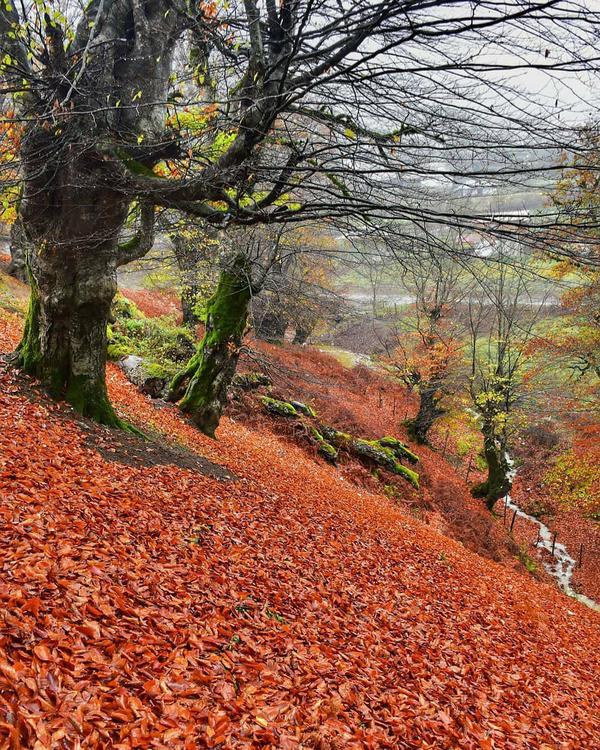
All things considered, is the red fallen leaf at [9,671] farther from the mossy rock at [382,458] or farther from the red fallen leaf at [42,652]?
the mossy rock at [382,458]

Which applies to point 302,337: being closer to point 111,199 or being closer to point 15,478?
point 111,199

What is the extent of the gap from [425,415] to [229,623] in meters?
17.6

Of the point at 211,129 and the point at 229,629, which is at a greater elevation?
the point at 211,129

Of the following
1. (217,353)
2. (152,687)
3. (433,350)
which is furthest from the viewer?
(433,350)

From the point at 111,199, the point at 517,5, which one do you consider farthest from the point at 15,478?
the point at 517,5

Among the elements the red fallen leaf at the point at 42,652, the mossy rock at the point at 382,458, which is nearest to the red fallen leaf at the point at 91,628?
the red fallen leaf at the point at 42,652

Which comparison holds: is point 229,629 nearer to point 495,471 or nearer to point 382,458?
point 382,458

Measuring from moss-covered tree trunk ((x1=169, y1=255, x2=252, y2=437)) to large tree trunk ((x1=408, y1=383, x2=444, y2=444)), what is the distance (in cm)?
1107

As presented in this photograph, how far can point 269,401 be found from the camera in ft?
49.0

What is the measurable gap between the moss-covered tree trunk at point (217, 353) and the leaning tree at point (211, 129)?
3.12 metres

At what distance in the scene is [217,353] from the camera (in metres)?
9.88

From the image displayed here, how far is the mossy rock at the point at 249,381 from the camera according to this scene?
1501 centimetres

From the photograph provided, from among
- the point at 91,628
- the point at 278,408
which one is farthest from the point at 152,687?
the point at 278,408

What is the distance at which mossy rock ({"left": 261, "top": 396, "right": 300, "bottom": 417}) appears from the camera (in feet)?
48.1
